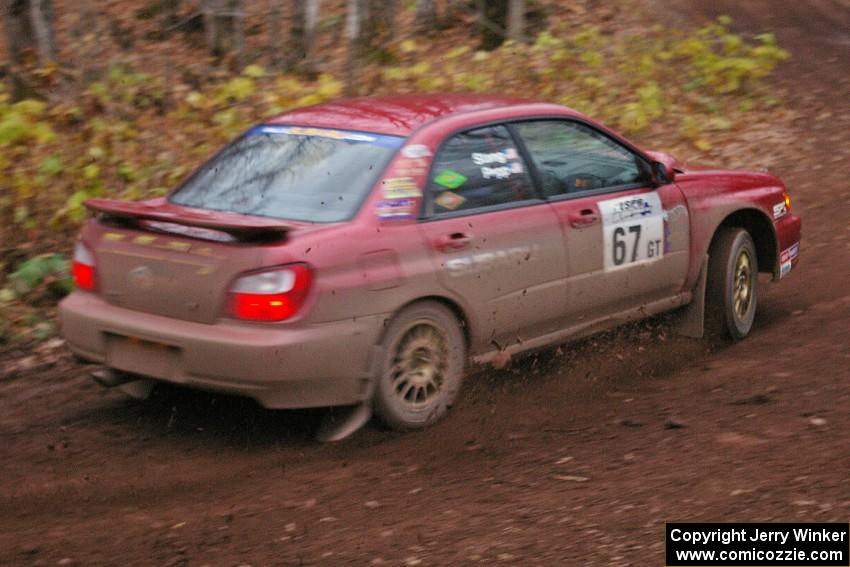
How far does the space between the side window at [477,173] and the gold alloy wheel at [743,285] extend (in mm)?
1987

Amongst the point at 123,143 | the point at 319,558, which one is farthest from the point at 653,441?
the point at 123,143

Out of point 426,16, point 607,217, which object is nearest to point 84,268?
point 607,217

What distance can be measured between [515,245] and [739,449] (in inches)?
60.9

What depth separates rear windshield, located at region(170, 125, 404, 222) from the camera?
568 centimetres

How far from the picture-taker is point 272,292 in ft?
17.1

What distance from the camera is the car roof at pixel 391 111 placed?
6.07 m

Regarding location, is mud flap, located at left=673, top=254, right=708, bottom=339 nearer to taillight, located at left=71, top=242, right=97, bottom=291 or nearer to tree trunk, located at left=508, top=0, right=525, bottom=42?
taillight, located at left=71, top=242, right=97, bottom=291

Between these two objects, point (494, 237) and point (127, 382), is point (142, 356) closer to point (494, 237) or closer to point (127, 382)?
point (127, 382)

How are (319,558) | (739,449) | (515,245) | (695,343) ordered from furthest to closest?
(695,343), (515,245), (739,449), (319,558)

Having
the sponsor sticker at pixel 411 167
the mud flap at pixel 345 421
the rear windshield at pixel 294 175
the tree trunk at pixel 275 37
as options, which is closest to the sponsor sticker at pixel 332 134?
the rear windshield at pixel 294 175

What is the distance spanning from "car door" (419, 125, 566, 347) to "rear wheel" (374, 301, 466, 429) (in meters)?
0.16

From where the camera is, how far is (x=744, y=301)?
7699mm

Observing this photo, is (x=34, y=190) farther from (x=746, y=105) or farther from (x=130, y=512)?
(x=746, y=105)
